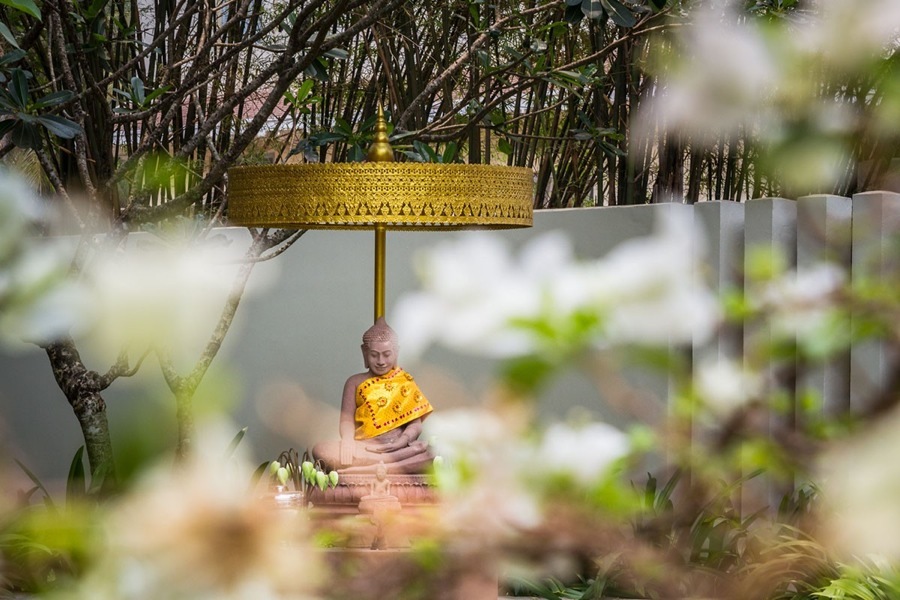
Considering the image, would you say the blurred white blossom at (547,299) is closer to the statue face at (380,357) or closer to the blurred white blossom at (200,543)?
the blurred white blossom at (200,543)

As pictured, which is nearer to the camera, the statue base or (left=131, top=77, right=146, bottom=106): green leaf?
(left=131, top=77, right=146, bottom=106): green leaf

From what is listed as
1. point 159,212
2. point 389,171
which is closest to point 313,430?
point 159,212

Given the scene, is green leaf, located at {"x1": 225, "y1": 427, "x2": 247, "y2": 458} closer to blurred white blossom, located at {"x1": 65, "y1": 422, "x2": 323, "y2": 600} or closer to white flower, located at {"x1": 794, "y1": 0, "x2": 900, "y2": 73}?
blurred white blossom, located at {"x1": 65, "y1": 422, "x2": 323, "y2": 600}

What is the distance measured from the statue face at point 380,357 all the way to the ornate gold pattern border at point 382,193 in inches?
22.8

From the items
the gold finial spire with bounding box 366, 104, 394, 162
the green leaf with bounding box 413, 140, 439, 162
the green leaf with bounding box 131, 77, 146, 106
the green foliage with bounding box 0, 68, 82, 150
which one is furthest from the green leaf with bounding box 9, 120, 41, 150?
the green leaf with bounding box 413, 140, 439, 162

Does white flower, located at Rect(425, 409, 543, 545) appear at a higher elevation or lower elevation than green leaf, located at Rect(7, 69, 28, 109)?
lower

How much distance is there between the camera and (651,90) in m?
4.30

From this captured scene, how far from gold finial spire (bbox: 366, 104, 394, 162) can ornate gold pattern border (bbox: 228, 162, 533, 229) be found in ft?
0.34

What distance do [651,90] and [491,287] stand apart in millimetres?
4139

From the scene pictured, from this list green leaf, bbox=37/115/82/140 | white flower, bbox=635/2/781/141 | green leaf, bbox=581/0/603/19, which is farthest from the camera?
green leaf, bbox=581/0/603/19

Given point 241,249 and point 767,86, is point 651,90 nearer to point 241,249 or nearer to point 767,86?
point 241,249

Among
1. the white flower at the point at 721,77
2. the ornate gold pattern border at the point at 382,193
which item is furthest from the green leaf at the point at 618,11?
the white flower at the point at 721,77

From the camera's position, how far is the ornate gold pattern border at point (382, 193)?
8.80 ft

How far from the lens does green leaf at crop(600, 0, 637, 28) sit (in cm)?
238
